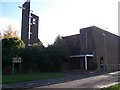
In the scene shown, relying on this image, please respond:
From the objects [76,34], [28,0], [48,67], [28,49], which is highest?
[28,0]

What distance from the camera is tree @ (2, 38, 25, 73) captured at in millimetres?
38719

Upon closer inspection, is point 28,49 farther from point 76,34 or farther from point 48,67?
point 76,34

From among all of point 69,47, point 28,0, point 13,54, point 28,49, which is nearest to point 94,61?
point 69,47

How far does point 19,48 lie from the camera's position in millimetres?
42312

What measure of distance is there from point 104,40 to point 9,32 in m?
28.7

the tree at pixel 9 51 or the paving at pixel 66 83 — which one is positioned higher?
the tree at pixel 9 51

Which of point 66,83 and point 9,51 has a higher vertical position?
point 9,51

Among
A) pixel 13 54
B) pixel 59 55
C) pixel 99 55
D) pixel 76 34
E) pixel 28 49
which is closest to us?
pixel 13 54

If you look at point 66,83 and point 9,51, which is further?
point 9,51

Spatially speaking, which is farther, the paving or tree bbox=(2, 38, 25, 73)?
tree bbox=(2, 38, 25, 73)

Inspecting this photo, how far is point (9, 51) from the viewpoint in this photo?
40.1 meters

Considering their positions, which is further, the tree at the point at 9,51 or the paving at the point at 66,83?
the tree at the point at 9,51

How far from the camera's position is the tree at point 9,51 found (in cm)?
3872

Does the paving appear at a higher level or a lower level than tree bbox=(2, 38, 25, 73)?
lower
